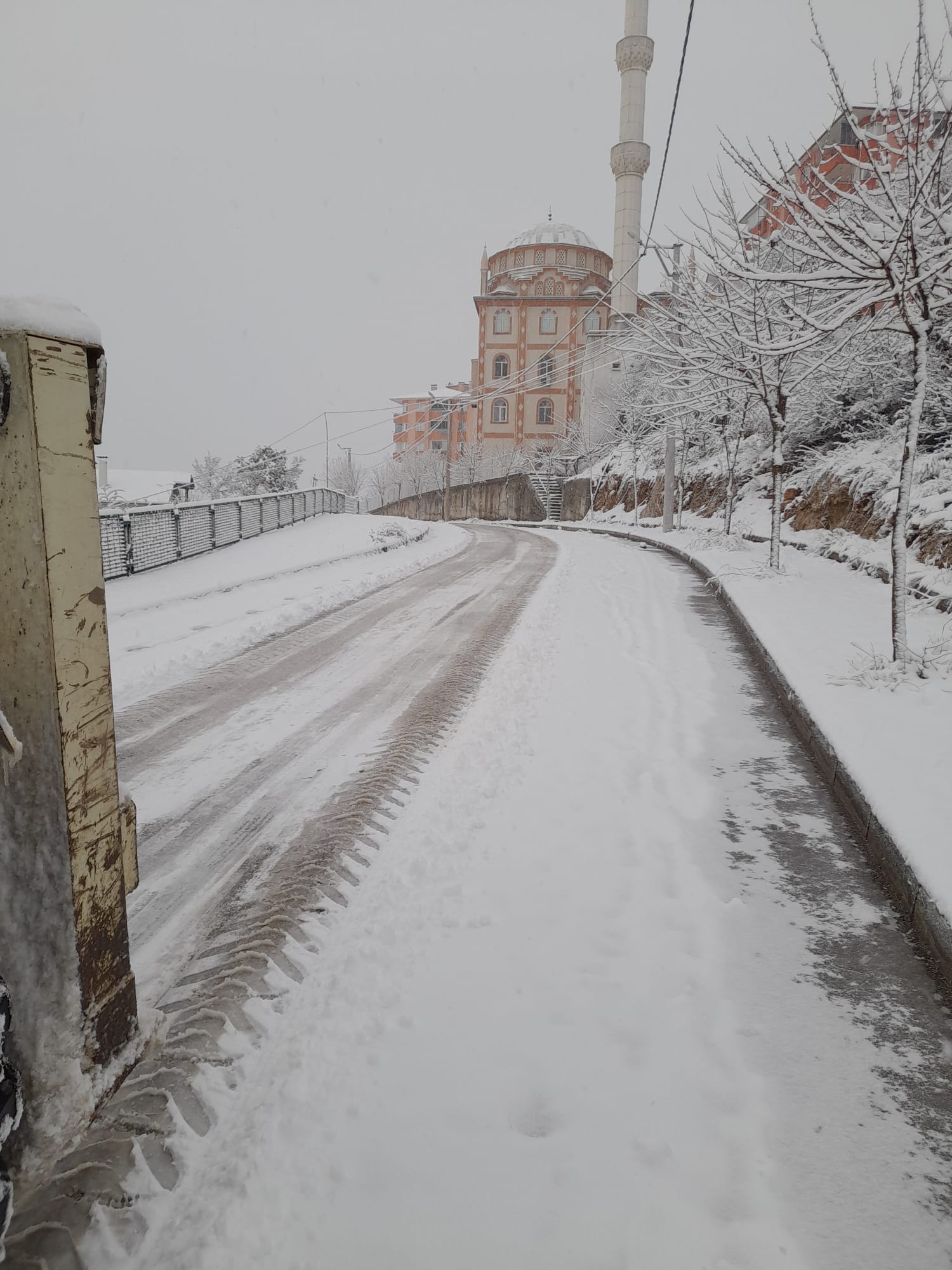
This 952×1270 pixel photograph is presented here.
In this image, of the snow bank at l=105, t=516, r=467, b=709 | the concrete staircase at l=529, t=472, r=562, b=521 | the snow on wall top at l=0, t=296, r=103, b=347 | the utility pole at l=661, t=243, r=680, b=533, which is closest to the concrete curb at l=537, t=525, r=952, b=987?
the snow on wall top at l=0, t=296, r=103, b=347

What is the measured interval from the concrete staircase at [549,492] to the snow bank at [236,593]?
23.6 m

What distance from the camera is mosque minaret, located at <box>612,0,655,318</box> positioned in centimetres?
5506

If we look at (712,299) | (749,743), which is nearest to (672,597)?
(712,299)

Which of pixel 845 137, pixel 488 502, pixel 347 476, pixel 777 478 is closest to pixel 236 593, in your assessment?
pixel 777 478

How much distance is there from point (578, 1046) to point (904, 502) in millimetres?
5693

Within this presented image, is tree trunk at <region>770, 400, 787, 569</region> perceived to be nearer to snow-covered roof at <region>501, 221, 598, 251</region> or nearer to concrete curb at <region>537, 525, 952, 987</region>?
concrete curb at <region>537, 525, 952, 987</region>

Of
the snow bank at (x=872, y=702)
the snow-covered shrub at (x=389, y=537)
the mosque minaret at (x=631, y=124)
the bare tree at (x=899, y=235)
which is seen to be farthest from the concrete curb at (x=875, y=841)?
the mosque minaret at (x=631, y=124)

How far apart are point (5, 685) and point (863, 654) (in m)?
6.84

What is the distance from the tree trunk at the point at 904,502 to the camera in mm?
5859

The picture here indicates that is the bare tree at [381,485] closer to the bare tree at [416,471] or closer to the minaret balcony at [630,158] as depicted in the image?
the bare tree at [416,471]

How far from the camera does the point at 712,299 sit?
8.40 metres

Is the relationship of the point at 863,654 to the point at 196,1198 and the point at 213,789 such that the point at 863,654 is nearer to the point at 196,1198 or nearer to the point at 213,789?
the point at 213,789

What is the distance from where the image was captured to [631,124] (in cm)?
5584

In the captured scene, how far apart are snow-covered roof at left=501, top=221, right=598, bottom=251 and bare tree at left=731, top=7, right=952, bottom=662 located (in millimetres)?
62999
